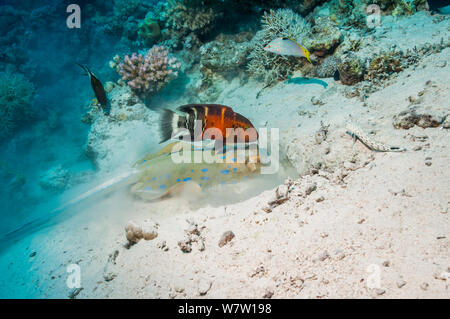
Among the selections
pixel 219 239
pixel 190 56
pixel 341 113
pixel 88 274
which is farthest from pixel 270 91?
pixel 88 274

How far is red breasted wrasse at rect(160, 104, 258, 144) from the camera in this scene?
2725 millimetres

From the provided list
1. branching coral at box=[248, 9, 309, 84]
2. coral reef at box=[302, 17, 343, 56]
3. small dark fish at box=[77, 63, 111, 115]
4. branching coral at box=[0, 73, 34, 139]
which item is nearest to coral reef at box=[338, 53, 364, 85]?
coral reef at box=[302, 17, 343, 56]

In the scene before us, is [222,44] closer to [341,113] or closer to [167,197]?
[341,113]

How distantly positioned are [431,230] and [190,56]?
332 inches

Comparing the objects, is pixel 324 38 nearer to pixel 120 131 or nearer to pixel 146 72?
pixel 146 72

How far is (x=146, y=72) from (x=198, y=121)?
5402 millimetres

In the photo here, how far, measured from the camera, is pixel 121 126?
688 centimetres

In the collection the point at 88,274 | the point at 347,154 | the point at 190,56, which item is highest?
the point at 190,56

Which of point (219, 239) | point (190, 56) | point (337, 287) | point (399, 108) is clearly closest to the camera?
point (337, 287)

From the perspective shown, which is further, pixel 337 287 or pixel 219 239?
pixel 219 239

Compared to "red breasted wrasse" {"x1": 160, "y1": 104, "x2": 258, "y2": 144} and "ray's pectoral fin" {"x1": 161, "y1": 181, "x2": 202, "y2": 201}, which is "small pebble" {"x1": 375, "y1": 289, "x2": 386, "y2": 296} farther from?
"ray's pectoral fin" {"x1": 161, "y1": 181, "x2": 202, "y2": 201}

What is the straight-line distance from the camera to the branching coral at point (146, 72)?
690 centimetres

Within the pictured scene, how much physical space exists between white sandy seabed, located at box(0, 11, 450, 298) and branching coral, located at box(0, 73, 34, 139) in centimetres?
990

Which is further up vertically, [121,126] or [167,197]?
[121,126]
